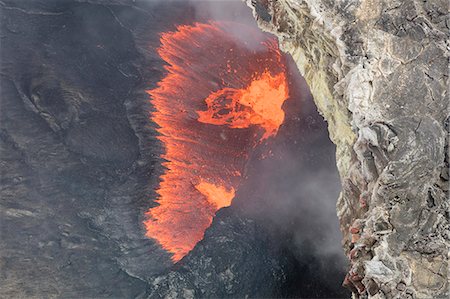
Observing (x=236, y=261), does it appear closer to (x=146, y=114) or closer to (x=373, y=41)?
(x=146, y=114)

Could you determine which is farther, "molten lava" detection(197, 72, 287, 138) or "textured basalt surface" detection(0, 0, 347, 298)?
"molten lava" detection(197, 72, 287, 138)

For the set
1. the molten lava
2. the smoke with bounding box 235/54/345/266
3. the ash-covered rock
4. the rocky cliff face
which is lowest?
the ash-covered rock

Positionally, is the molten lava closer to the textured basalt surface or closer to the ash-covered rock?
the textured basalt surface

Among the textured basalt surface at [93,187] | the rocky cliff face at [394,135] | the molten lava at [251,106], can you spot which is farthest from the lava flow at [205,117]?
the rocky cliff face at [394,135]

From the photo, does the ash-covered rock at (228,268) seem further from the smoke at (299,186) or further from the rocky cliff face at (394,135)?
the rocky cliff face at (394,135)

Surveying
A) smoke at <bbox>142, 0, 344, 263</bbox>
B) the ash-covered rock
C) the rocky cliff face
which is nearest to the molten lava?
smoke at <bbox>142, 0, 344, 263</bbox>

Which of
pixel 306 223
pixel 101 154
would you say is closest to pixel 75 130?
pixel 101 154
